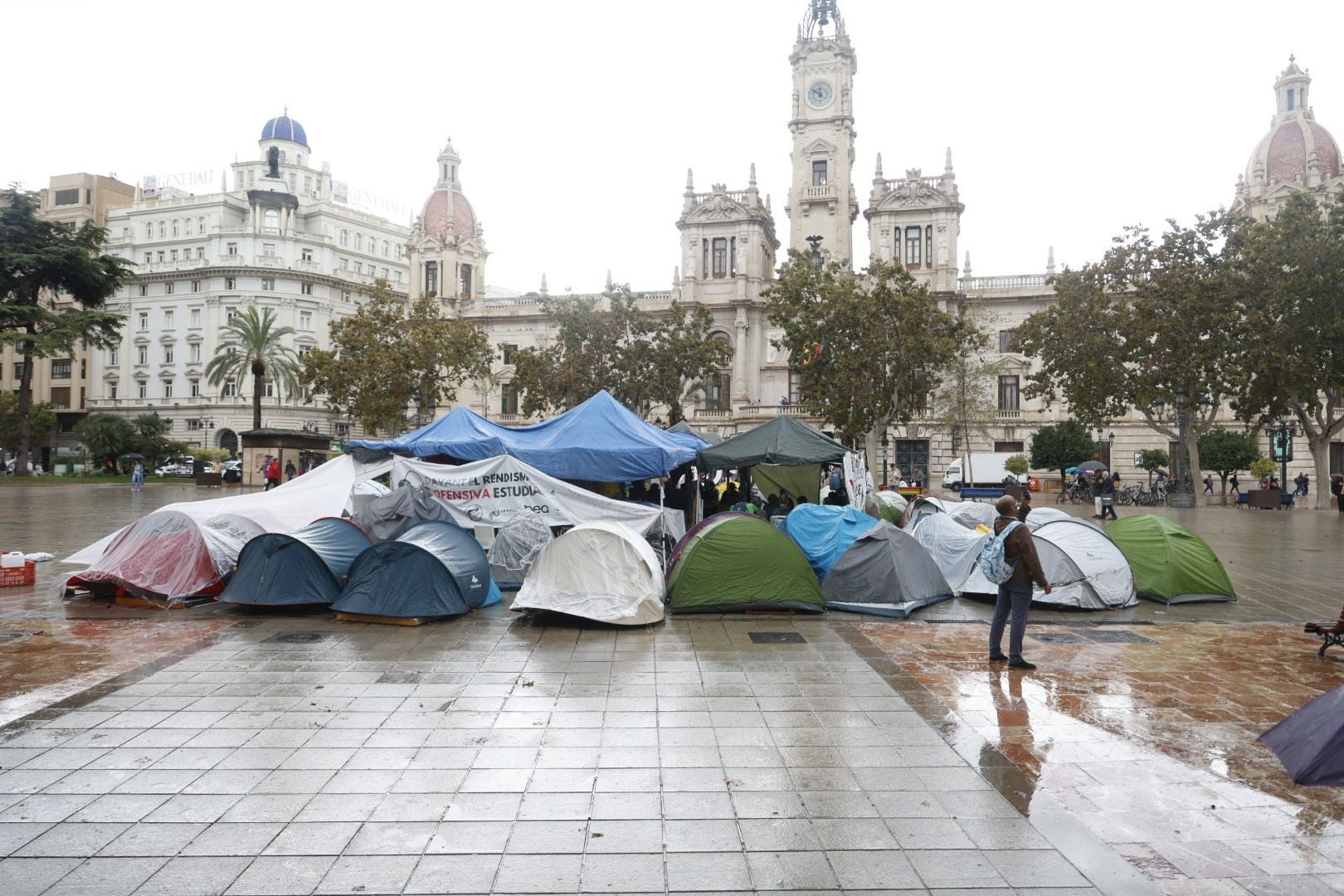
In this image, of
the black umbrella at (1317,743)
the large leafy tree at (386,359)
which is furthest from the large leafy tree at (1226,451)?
the black umbrella at (1317,743)

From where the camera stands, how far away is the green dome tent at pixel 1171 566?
1287 cm

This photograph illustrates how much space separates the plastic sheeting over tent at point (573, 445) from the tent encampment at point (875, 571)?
10.9 feet

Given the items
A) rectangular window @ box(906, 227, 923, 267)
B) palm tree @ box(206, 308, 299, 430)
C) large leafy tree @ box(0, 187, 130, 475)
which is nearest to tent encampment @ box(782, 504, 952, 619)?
large leafy tree @ box(0, 187, 130, 475)

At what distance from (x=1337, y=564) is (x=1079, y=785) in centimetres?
1514

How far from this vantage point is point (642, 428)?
17109 mm

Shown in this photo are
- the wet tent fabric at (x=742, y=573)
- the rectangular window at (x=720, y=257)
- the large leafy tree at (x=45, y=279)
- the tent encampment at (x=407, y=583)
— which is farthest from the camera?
the rectangular window at (x=720, y=257)

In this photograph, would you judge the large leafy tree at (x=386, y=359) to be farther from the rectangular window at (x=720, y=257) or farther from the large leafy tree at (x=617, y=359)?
the rectangular window at (x=720, y=257)

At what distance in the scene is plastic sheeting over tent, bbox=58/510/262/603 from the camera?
39.8 ft

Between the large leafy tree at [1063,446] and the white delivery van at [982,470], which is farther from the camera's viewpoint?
the large leafy tree at [1063,446]

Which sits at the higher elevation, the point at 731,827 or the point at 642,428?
the point at 642,428

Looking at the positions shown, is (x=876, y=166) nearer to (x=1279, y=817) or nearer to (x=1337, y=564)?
(x=1337, y=564)

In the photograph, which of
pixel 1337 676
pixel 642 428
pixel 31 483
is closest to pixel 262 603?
pixel 642 428

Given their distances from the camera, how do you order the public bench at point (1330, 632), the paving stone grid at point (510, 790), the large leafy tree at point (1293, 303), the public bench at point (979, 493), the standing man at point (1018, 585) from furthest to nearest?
the public bench at point (979, 493) < the large leafy tree at point (1293, 303) < the public bench at point (1330, 632) < the standing man at point (1018, 585) < the paving stone grid at point (510, 790)

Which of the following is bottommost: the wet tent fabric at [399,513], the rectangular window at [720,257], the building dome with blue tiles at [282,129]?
the wet tent fabric at [399,513]
